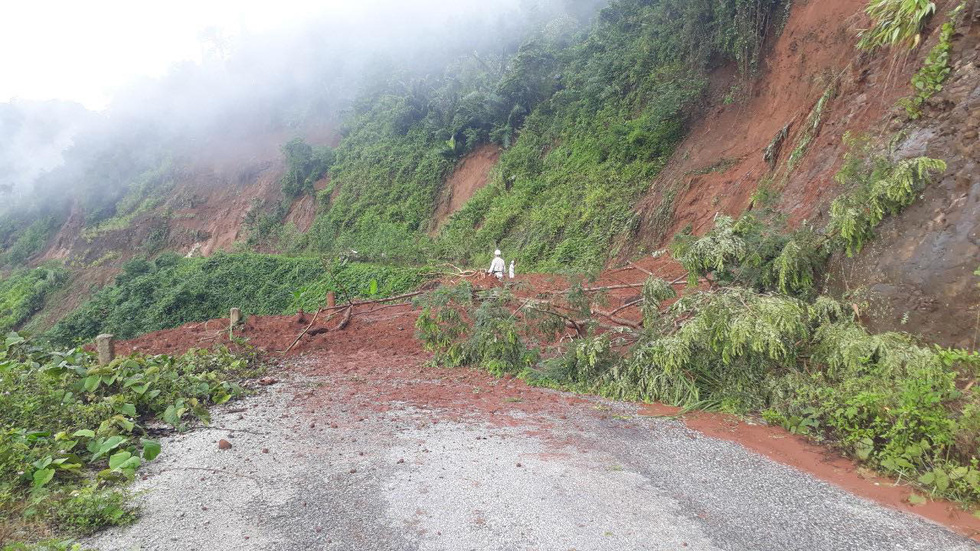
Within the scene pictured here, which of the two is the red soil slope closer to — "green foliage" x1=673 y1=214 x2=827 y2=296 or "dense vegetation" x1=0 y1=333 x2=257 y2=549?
"green foliage" x1=673 y1=214 x2=827 y2=296

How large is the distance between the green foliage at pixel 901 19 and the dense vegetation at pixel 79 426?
9038 millimetres

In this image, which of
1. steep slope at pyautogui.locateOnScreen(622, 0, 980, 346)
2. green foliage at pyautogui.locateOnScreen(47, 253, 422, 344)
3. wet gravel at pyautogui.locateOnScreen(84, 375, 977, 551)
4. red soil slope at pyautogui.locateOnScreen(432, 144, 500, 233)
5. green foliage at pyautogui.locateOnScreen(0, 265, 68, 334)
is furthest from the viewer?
green foliage at pyautogui.locateOnScreen(0, 265, 68, 334)

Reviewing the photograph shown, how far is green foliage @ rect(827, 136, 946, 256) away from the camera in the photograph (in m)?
5.04

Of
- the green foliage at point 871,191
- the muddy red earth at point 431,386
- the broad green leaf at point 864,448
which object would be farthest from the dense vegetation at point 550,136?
the broad green leaf at point 864,448

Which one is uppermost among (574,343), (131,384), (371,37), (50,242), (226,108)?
(371,37)

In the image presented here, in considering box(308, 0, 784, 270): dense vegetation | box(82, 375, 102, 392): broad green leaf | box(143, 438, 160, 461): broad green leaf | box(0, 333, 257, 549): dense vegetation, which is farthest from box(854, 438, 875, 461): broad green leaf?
box(308, 0, 784, 270): dense vegetation

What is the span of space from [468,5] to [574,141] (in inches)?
1050

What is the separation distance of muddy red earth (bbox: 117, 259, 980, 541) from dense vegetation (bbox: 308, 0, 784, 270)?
4.60 meters

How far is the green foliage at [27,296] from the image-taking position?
98.0 ft

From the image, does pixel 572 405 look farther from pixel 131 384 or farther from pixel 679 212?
pixel 679 212

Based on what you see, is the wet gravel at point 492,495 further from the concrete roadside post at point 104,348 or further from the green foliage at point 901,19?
the green foliage at point 901,19

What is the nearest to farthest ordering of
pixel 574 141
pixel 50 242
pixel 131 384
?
pixel 131 384 < pixel 574 141 < pixel 50 242

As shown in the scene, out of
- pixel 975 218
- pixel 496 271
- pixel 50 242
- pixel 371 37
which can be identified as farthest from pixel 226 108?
pixel 975 218

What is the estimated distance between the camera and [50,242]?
4606cm
